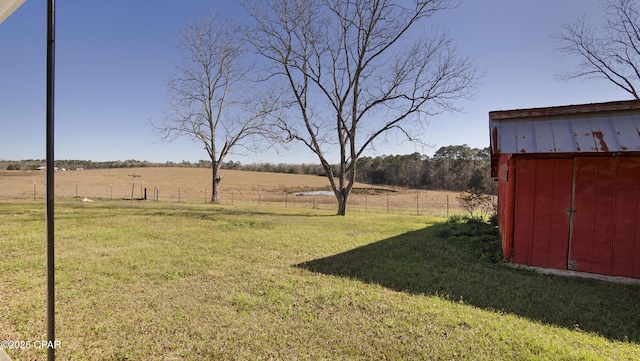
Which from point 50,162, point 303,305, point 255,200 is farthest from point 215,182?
point 50,162

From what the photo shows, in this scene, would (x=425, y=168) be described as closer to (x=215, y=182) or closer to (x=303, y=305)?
(x=215, y=182)

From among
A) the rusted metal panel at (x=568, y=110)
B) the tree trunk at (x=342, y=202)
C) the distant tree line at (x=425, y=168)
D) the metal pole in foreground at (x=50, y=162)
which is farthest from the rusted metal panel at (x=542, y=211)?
the distant tree line at (x=425, y=168)

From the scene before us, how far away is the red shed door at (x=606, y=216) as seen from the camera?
542cm

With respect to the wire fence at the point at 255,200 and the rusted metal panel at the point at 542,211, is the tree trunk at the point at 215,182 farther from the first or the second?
the rusted metal panel at the point at 542,211

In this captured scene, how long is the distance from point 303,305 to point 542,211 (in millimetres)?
5217

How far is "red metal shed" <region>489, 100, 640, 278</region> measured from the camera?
5.42 metres

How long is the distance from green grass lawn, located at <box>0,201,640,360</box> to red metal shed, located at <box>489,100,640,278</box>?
652 mm

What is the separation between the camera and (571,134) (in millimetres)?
5660

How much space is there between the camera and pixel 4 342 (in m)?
3.02

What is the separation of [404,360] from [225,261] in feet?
15.1

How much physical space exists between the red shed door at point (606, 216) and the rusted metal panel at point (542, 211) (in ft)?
0.53

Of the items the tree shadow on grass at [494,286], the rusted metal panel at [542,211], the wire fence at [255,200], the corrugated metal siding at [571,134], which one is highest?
the corrugated metal siding at [571,134]

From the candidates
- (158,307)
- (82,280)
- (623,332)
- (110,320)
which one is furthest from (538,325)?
(82,280)

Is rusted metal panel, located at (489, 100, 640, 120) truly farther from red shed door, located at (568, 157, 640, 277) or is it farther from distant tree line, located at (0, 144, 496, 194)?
distant tree line, located at (0, 144, 496, 194)
